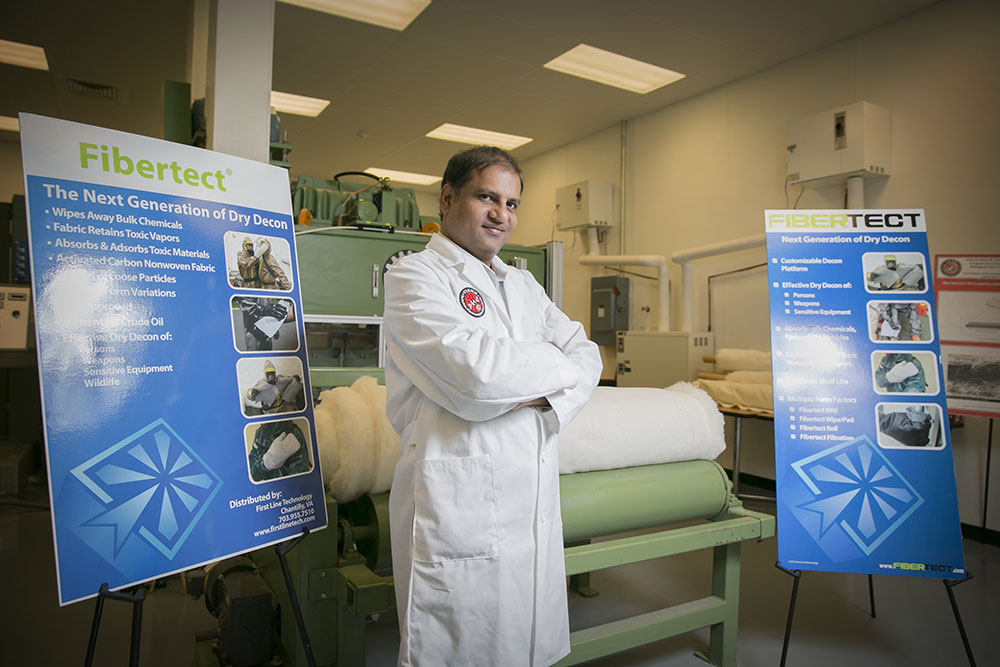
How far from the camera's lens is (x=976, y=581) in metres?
2.99

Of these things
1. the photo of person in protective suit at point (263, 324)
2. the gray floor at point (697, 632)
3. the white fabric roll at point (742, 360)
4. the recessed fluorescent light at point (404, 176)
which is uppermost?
the recessed fluorescent light at point (404, 176)

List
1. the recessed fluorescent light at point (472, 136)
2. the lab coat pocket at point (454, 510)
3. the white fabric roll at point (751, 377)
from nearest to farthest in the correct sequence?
the lab coat pocket at point (454, 510)
the white fabric roll at point (751, 377)
the recessed fluorescent light at point (472, 136)

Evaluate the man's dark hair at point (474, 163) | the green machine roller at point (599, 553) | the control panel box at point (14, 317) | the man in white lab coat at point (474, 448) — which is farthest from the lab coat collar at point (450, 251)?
the control panel box at point (14, 317)

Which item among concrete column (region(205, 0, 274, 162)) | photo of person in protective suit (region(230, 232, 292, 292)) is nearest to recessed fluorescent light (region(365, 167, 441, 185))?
concrete column (region(205, 0, 274, 162))

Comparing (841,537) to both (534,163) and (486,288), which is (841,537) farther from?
(534,163)

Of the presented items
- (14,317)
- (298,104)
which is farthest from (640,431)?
(298,104)

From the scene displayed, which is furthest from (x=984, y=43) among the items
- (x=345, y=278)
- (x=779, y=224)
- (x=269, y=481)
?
(x=269, y=481)

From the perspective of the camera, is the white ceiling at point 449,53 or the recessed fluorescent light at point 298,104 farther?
the recessed fluorescent light at point 298,104

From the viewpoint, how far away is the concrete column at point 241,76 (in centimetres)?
226

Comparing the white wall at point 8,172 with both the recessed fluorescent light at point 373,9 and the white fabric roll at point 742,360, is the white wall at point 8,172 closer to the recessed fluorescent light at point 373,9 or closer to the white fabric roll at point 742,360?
the recessed fluorescent light at point 373,9

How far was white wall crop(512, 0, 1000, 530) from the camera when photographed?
3.73 meters

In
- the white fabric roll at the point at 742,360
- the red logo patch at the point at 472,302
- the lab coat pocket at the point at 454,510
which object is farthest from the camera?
the white fabric roll at the point at 742,360

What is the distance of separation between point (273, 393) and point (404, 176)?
791 cm

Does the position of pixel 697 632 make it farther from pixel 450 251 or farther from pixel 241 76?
pixel 241 76
